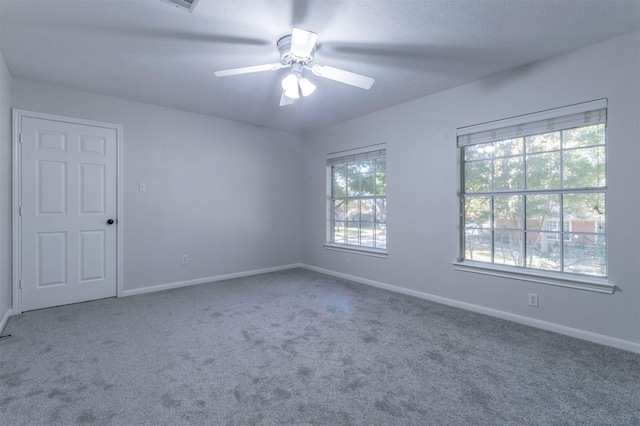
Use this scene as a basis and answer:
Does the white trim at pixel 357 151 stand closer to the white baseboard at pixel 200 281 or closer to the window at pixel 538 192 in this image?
the window at pixel 538 192

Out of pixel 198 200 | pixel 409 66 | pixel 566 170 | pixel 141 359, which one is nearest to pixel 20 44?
pixel 198 200

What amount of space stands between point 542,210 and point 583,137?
0.70m

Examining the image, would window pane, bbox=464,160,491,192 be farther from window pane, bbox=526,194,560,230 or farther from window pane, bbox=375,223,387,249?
window pane, bbox=375,223,387,249

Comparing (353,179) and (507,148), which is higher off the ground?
(507,148)

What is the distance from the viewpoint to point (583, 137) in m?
2.63

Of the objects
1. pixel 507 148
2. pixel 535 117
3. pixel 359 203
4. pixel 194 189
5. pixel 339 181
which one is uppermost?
pixel 535 117

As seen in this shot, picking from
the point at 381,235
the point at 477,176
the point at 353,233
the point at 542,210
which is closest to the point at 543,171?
the point at 542,210

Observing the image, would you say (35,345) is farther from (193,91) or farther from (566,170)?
(566,170)

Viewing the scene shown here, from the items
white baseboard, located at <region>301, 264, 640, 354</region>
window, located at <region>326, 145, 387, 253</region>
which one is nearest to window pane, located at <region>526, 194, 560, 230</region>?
white baseboard, located at <region>301, 264, 640, 354</region>

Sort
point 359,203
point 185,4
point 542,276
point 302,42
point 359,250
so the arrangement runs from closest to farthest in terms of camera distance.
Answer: point 185,4, point 302,42, point 542,276, point 359,250, point 359,203

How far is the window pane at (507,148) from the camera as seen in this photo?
9.80 ft

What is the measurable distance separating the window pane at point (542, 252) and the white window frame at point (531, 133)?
2.3 inches

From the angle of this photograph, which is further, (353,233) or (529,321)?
(353,233)

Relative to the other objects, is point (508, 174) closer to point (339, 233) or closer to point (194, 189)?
point (339, 233)
